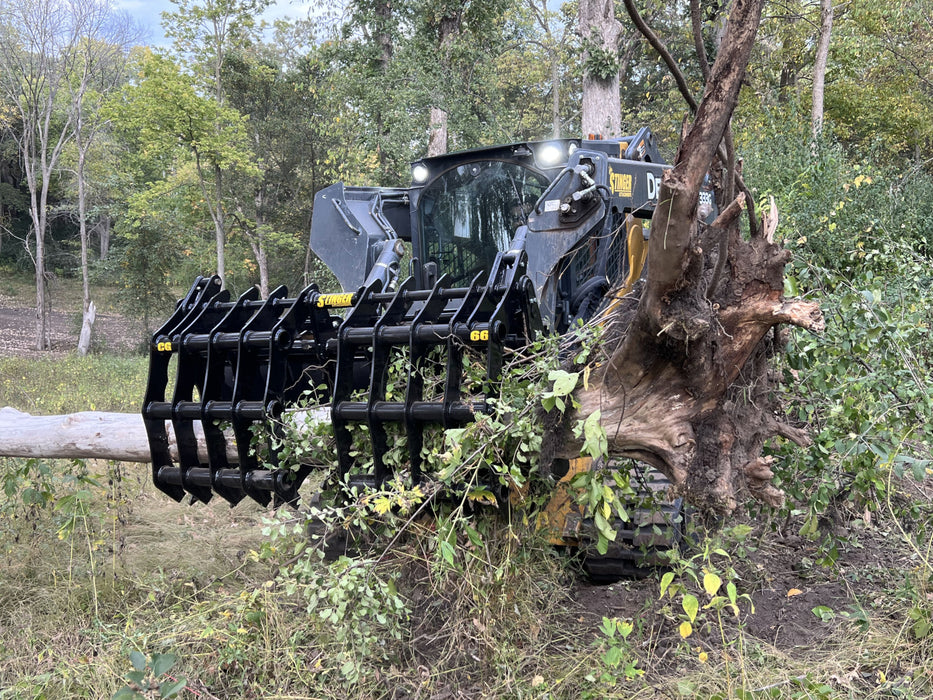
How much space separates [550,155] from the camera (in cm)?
515

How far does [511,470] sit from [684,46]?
58.0ft

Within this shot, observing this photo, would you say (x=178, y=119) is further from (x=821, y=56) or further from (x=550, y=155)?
(x=550, y=155)

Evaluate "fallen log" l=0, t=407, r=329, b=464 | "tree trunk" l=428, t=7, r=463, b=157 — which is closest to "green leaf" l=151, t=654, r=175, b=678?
"fallen log" l=0, t=407, r=329, b=464

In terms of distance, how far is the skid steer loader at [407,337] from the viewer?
10.4 ft

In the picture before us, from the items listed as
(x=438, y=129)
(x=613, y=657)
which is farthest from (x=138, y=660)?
(x=438, y=129)

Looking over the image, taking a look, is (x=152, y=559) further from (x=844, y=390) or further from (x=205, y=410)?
(x=844, y=390)

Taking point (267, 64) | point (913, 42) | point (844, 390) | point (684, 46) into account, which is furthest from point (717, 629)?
point (267, 64)

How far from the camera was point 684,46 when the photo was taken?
1797 cm

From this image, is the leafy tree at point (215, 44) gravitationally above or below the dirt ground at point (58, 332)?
above

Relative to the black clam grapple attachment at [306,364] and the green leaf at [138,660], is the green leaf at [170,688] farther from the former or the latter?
the black clam grapple attachment at [306,364]

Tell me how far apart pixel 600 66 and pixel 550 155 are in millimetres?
6539

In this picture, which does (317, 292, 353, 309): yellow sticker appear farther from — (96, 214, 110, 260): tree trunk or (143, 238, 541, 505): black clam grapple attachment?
(96, 214, 110, 260): tree trunk

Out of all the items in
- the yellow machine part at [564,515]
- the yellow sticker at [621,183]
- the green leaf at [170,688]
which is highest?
the yellow sticker at [621,183]

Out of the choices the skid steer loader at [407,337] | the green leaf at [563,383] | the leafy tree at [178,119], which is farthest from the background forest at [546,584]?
the leafy tree at [178,119]
